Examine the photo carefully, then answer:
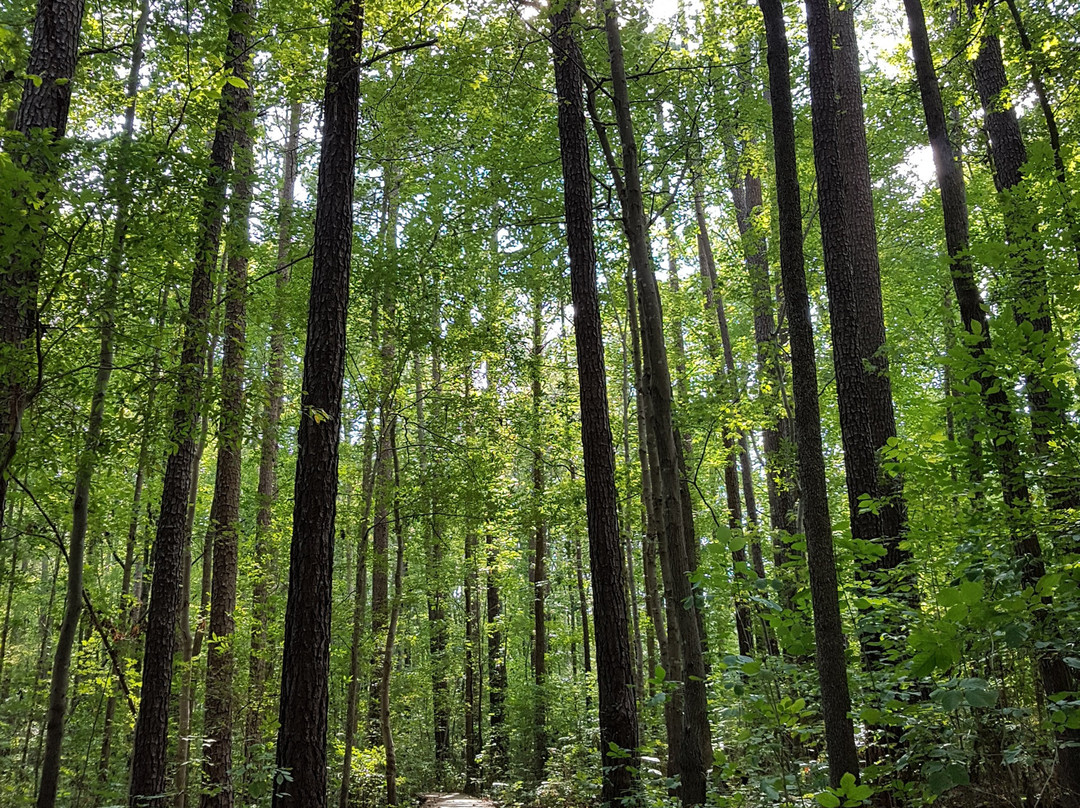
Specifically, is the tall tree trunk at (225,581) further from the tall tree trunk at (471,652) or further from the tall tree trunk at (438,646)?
the tall tree trunk at (471,652)

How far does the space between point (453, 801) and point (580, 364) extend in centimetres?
1190

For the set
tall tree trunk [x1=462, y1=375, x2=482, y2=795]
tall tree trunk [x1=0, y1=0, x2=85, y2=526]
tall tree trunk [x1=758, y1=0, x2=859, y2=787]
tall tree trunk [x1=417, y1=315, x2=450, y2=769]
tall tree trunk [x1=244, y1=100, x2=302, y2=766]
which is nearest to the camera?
tall tree trunk [x1=758, y1=0, x2=859, y2=787]

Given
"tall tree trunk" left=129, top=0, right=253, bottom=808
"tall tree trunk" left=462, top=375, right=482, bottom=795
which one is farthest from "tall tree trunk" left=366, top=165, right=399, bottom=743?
"tall tree trunk" left=462, top=375, right=482, bottom=795

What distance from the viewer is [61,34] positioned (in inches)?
221

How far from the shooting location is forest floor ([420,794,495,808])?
13359 millimetres

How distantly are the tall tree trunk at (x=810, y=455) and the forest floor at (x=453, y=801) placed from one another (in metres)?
11.4

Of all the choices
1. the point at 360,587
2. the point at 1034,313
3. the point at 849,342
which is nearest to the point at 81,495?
the point at 360,587

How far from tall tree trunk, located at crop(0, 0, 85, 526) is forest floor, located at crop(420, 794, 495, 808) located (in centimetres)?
1161

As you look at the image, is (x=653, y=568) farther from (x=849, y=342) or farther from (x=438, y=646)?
(x=438, y=646)

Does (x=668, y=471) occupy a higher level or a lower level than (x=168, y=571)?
higher

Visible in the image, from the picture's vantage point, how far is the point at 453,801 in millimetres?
14477

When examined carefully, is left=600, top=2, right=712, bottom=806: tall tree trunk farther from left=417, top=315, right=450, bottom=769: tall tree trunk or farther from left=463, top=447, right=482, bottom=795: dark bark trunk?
left=463, top=447, right=482, bottom=795: dark bark trunk

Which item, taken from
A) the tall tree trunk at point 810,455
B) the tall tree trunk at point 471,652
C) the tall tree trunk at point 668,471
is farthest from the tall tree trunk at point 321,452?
the tall tree trunk at point 471,652

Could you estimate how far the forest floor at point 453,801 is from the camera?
1336 cm
